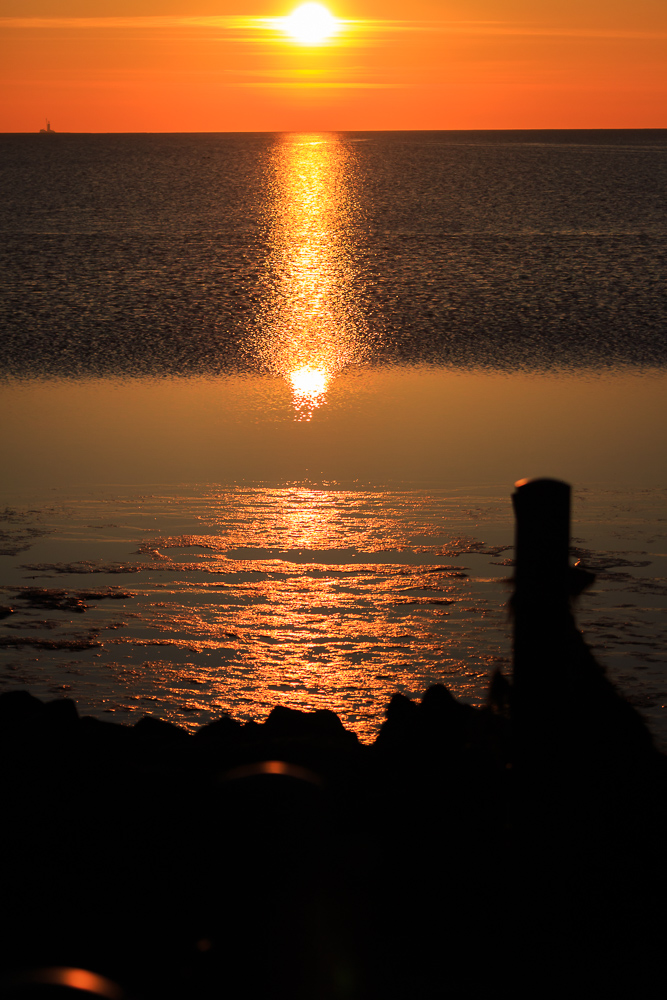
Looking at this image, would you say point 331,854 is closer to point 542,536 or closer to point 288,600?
point 542,536

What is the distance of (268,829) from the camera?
293 cm

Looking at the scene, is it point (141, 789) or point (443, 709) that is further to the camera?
point (443, 709)

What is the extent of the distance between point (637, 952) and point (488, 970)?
66 centimetres

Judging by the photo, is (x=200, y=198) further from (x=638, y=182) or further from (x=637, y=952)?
(x=637, y=952)

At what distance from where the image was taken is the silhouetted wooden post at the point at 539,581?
3207 mm

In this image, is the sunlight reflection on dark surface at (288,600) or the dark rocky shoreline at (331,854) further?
the sunlight reflection on dark surface at (288,600)

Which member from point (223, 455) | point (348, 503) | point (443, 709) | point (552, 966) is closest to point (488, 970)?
point (552, 966)

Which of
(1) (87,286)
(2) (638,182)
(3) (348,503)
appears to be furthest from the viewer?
(2) (638,182)

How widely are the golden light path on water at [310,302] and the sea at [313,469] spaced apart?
0.44 ft

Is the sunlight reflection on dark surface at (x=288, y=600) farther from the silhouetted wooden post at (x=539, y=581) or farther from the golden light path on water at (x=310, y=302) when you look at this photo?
the golden light path on water at (x=310, y=302)

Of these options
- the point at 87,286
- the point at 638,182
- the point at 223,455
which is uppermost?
the point at 638,182

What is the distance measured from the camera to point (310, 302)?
85.0ft

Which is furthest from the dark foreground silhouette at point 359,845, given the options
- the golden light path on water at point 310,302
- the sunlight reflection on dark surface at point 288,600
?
the golden light path on water at point 310,302

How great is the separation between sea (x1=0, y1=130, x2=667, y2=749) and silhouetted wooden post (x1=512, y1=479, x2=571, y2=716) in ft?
9.74
